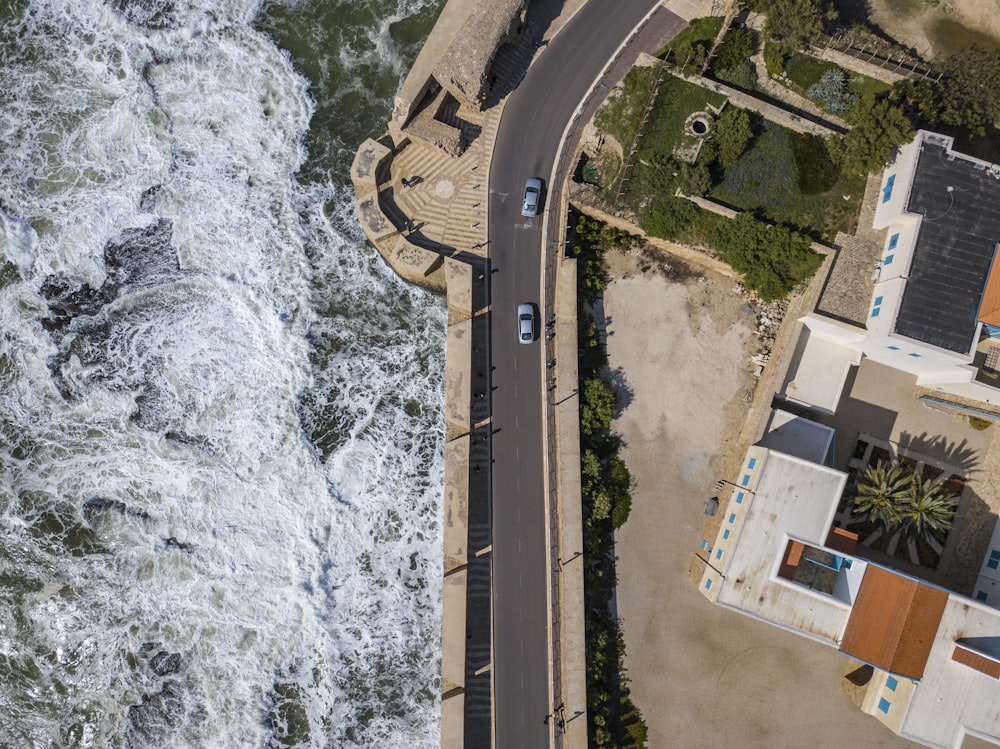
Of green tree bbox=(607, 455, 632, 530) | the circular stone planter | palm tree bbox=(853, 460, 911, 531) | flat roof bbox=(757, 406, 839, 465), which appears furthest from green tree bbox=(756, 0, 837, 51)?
green tree bbox=(607, 455, 632, 530)

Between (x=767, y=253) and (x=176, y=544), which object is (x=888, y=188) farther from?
(x=176, y=544)

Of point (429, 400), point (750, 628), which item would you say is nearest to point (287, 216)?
point (429, 400)

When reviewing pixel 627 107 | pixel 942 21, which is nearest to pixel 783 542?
pixel 627 107

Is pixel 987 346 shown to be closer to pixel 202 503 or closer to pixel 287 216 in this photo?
pixel 287 216

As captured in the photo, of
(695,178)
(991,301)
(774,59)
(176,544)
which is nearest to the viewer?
(991,301)

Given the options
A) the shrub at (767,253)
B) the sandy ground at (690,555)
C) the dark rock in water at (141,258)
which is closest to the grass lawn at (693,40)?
the shrub at (767,253)

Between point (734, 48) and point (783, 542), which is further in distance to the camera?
point (734, 48)
